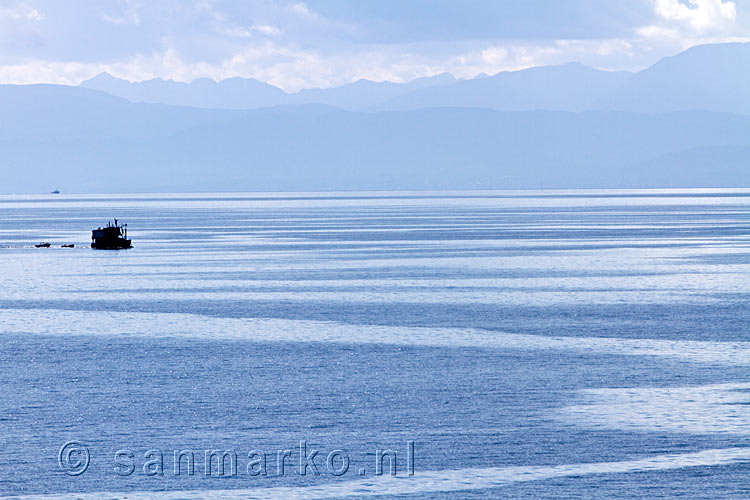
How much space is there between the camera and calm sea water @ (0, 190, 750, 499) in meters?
28.5

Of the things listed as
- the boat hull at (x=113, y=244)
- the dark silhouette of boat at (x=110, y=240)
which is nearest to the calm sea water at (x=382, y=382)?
the boat hull at (x=113, y=244)

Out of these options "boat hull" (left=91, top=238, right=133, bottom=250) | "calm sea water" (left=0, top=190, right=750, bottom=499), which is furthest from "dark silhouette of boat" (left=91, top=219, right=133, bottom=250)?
Result: "calm sea water" (left=0, top=190, right=750, bottom=499)

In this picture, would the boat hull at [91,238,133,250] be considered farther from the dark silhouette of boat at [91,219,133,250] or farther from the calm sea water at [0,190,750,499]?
the calm sea water at [0,190,750,499]

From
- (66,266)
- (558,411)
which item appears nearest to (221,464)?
(558,411)

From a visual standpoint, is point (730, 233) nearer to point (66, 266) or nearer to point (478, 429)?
point (66, 266)

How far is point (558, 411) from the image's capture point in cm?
3481

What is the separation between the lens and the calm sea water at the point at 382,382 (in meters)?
28.5

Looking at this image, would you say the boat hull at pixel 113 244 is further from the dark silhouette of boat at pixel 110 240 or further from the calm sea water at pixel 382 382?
the calm sea water at pixel 382 382

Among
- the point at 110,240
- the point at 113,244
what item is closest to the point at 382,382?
the point at 113,244

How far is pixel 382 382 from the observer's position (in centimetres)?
3988

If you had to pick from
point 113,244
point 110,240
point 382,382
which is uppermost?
point 110,240

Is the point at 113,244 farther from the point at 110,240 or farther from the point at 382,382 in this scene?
the point at 382,382

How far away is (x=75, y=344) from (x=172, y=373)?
29.6ft

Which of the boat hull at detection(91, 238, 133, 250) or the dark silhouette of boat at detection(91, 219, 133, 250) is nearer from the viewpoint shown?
the boat hull at detection(91, 238, 133, 250)
